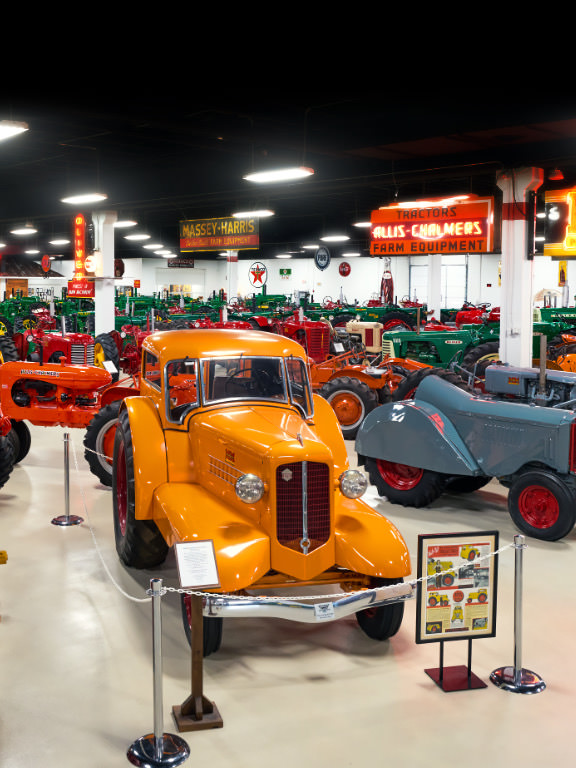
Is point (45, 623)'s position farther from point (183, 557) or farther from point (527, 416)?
point (527, 416)

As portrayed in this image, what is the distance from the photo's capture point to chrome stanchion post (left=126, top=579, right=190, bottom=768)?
3572 mm

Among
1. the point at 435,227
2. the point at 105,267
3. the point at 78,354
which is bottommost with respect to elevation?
the point at 78,354

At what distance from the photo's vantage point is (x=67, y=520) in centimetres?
721

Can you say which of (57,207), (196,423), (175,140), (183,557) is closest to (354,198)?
(57,207)

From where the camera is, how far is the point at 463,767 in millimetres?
3576

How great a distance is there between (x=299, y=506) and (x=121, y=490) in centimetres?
222

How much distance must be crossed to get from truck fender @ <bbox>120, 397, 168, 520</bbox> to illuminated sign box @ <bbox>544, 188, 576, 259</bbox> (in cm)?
749

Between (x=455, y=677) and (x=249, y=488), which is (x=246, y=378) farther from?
(x=455, y=677)

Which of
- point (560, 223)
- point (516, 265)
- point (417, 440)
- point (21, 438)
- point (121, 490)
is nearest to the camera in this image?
point (121, 490)

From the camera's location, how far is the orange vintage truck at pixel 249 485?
4.41 m

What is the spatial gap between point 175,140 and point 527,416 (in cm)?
745

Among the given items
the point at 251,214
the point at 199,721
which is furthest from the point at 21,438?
the point at 251,214

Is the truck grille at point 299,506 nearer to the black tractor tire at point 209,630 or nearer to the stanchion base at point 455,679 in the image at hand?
the black tractor tire at point 209,630

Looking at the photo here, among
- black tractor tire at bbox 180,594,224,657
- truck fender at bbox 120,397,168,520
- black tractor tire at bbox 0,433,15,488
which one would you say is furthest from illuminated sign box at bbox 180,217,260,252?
black tractor tire at bbox 180,594,224,657
